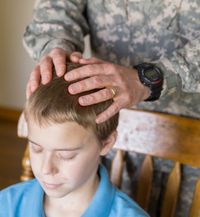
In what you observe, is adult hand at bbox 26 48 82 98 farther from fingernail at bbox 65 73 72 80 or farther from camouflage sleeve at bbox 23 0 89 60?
camouflage sleeve at bbox 23 0 89 60

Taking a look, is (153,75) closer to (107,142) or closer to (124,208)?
(107,142)

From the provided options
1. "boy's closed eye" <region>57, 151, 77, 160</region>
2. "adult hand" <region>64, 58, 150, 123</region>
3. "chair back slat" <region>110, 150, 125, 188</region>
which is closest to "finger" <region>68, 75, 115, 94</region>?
"adult hand" <region>64, 58, 150, 123</region>

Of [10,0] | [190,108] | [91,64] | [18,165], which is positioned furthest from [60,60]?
[10,0]

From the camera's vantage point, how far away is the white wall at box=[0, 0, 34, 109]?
8.01 ft

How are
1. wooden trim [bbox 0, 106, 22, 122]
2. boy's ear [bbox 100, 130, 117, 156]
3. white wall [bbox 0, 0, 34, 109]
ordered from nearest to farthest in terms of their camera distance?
boy's ear [bbox 100, 130, 117, 156] < white wall [bbox 0, 0, 34, 109] < wooden trim [bbox 0, 106, 22, 122]

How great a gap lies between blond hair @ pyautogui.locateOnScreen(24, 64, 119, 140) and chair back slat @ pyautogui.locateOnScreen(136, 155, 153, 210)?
0.32m

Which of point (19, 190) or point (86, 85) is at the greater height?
point (86, 85)

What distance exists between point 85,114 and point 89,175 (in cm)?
15

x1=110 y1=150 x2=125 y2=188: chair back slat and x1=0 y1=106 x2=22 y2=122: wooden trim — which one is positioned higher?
x1=110 y1=150 x2=125 y2=188: chair back slat

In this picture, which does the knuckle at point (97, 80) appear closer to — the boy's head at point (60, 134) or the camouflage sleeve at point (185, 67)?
the boy's head at point (60, 134)

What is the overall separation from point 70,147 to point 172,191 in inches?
16.0

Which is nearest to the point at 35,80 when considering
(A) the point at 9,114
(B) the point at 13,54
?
(B) the point at 13,54

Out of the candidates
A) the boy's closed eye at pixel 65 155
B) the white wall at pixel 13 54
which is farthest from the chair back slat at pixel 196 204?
the white wall at pixel 13 54

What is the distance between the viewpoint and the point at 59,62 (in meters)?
0.84
